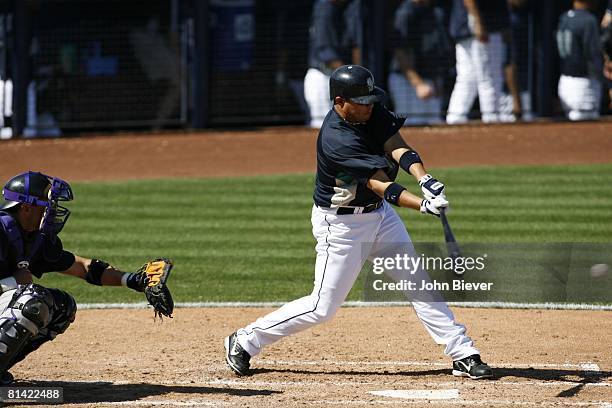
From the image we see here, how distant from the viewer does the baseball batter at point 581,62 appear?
1527 cm

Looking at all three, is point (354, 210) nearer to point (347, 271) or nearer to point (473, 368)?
point (347, 271)

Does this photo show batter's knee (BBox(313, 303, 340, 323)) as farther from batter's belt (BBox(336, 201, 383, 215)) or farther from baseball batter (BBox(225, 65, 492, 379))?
batter's belt (BBox(336, 201, 383, 215))

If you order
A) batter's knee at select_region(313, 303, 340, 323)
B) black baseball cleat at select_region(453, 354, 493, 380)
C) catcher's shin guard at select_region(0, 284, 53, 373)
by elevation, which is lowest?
black baseball cleat at select_region(453, 354, 493, 380)

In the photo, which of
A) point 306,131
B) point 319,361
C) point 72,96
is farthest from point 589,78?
point 319,361

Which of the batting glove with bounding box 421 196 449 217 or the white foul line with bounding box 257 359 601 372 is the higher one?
the batting glove with bounding box 421 196 449 217

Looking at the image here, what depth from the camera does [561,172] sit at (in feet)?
44.5

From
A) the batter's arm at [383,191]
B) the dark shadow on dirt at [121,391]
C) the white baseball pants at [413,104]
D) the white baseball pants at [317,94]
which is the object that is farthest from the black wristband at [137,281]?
the white baseball pants at [413,104]

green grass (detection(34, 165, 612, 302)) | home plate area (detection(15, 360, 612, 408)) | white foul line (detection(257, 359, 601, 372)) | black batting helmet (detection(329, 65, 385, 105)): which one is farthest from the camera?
green grass (detection(34, 165, 612, 302))

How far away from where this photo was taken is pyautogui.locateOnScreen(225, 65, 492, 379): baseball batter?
5.97m

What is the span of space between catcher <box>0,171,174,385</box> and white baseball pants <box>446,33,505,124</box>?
32.7ft

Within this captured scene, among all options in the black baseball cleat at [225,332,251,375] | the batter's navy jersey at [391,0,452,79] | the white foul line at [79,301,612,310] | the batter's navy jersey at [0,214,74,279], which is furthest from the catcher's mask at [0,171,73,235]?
the batter's navy jersey at [391,0,452,79]

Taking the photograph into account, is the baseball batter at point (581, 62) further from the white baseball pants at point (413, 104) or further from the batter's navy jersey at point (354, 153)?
the batter's navy jersey at point (354, 153)

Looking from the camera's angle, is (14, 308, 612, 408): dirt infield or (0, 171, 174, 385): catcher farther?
(14, 308, 612, 408): dirt infield

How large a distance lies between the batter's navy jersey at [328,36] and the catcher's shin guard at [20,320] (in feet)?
34.9
